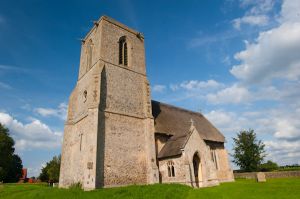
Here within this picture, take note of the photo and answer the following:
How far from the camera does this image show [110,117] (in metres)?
21.7

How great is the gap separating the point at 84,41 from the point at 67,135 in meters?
12.6

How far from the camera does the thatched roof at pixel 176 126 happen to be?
75.4 ft

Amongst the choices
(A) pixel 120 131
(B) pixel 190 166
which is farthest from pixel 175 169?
(A) pixel 120 131

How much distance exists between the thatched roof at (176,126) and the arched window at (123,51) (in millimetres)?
7668

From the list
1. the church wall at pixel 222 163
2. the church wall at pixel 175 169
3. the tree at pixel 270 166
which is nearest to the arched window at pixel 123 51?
the church wall at pixel 175 169

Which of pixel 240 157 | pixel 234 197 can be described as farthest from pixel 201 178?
pixel 240 157

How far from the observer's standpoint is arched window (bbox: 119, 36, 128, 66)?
26094 mm

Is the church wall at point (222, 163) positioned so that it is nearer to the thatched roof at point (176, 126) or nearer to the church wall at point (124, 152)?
the thatched roof at point (176, 126)

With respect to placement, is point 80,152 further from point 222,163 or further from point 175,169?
point 222,163

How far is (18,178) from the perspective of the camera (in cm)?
6638

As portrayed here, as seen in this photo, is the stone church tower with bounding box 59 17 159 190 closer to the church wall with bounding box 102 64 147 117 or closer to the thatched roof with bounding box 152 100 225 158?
the church wall with bounding box 102 64 147 117

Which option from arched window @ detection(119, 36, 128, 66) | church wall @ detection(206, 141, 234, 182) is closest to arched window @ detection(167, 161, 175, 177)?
church wall @ detection(206, 141, 234, 182)

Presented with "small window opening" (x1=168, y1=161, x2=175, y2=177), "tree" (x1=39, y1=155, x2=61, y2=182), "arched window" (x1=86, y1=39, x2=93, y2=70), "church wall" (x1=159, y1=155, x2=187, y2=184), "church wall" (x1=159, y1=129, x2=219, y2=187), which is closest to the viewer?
"church wall" (x1=159, y1=129, x2=219, y2=187)

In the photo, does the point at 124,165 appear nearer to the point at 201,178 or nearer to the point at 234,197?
the point at 201,178
